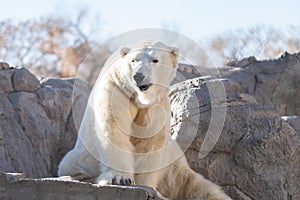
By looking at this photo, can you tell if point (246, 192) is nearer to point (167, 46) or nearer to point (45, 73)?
point (167, 46)

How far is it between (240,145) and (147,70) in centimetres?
236

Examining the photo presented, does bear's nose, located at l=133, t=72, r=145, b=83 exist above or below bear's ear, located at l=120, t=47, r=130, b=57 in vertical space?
below

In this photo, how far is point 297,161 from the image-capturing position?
7.65 m

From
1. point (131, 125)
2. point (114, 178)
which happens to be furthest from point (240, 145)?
point (114, 178)

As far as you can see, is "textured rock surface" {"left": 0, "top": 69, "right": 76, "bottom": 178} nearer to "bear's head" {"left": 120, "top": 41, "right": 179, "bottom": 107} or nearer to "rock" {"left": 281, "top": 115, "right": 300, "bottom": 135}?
"bear's head" {"left": 120, "top": 41, "right": 179, "bottom": 107}

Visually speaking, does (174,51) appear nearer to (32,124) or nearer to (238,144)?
(238,144)

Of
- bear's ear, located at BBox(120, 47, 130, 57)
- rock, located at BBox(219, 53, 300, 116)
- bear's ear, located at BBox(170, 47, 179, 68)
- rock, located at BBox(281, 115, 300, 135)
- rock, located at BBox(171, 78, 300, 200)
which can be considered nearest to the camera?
bear's ear, located at BBox(120, 47, 130, 57)

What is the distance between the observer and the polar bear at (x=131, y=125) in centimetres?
569

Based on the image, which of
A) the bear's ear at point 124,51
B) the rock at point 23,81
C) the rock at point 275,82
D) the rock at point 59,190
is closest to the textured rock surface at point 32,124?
Answer: the rock at point 23,81

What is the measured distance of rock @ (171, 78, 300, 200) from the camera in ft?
24.7

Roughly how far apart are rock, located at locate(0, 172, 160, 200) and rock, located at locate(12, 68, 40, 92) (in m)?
4.70

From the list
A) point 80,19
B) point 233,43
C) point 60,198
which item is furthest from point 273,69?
point 80,19

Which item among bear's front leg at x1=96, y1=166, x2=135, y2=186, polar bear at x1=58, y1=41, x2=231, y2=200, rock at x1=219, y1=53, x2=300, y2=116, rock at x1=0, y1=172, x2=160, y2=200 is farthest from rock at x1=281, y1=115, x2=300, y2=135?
rock at x1=219, y1=53, x2=300, y2=116

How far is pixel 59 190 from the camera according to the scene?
493cm
